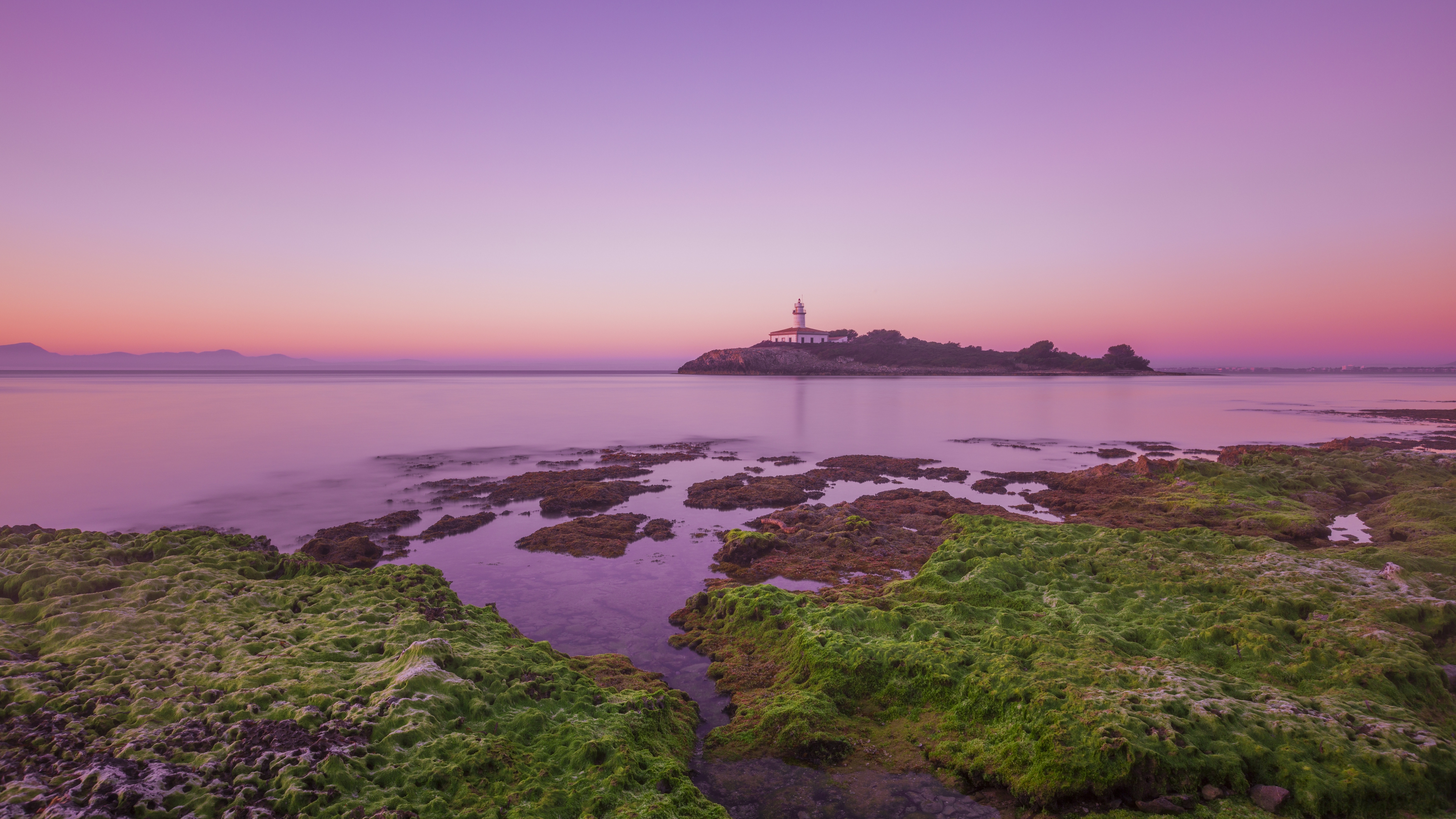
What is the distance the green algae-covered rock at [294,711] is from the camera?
3748 millimetres

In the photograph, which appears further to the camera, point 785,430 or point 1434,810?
point 785,430

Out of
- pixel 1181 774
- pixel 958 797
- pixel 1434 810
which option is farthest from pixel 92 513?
pixel 1434 810

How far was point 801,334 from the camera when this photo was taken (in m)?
137

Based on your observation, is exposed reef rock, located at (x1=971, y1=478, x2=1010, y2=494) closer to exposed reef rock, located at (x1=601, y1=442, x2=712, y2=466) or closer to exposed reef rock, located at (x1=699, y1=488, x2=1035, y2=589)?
exposed reef rock, located at (x1=699, y1=488, x2=1035, y2=589)

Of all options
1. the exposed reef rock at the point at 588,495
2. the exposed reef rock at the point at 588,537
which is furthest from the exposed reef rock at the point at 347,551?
the exposed reef rock at the point at 588,495

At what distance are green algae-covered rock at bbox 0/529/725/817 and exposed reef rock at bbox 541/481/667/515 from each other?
719 cm

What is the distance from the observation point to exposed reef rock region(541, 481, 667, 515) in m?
14.3

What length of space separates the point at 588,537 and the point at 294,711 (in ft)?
23.7

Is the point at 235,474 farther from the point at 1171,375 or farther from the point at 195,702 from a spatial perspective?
the point at 1171,375

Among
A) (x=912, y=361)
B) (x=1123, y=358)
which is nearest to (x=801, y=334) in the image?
(x=912, y=361)

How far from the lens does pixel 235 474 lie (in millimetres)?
18828

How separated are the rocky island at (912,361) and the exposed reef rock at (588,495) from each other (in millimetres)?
101035

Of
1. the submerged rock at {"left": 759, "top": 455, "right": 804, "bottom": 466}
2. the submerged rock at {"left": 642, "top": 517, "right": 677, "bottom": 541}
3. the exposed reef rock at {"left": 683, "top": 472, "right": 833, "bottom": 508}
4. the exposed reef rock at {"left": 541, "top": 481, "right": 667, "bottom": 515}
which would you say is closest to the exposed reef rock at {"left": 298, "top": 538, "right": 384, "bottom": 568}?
the exposed reef rock at {"left": 541, "top": 481, "right": 667, "bottom": 515}

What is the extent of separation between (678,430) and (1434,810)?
29.4 metres
